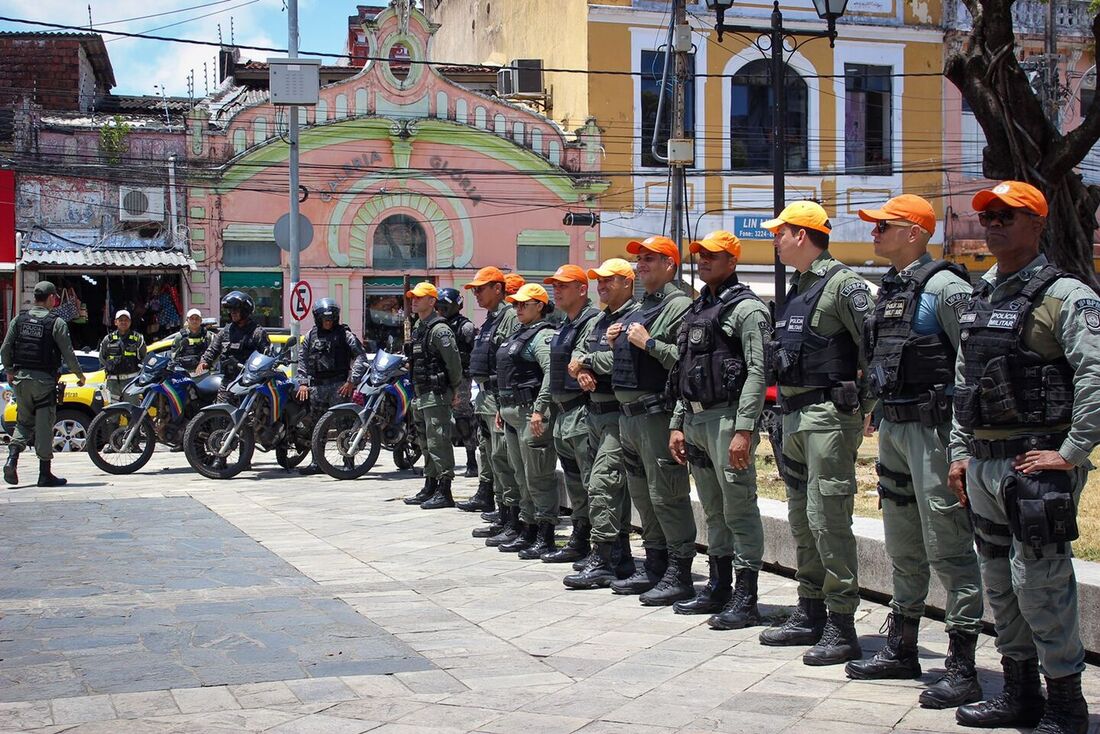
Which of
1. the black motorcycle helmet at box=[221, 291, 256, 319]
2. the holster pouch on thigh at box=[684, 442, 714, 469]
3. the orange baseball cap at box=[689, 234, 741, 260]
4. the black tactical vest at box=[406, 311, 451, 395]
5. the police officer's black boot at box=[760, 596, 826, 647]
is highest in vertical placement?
the orange baseball cap at box=[689, 234, 741, 260]

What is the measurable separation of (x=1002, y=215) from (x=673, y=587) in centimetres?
325

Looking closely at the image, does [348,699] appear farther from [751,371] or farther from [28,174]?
[28,174]

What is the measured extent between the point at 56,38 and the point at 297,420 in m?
20.0

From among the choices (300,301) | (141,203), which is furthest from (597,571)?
(141,203)

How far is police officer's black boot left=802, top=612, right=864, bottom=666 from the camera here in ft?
19.2

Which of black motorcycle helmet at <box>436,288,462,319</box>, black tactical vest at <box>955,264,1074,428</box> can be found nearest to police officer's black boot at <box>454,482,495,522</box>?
black motorcycle helmet at <box>436,288,462,319</box>

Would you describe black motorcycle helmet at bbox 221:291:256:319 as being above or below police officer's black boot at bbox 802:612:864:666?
above

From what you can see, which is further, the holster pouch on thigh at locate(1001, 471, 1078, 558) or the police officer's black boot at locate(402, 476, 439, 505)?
the police officer's black boot at locate(402, 476, 439, 505)

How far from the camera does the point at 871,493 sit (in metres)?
10.3

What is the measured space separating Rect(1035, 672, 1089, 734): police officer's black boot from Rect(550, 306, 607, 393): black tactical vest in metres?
4.17

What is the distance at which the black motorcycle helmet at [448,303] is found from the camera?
37.8ft

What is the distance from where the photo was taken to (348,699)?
5336 millimetres

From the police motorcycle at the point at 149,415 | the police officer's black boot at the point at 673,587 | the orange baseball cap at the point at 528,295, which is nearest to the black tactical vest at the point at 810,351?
the police officer's black boot at the point at 673,587

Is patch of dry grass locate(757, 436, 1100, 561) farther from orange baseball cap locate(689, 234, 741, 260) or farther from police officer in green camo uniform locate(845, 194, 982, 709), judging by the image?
orange baseball cap locate(689, 234, 741, 260)
